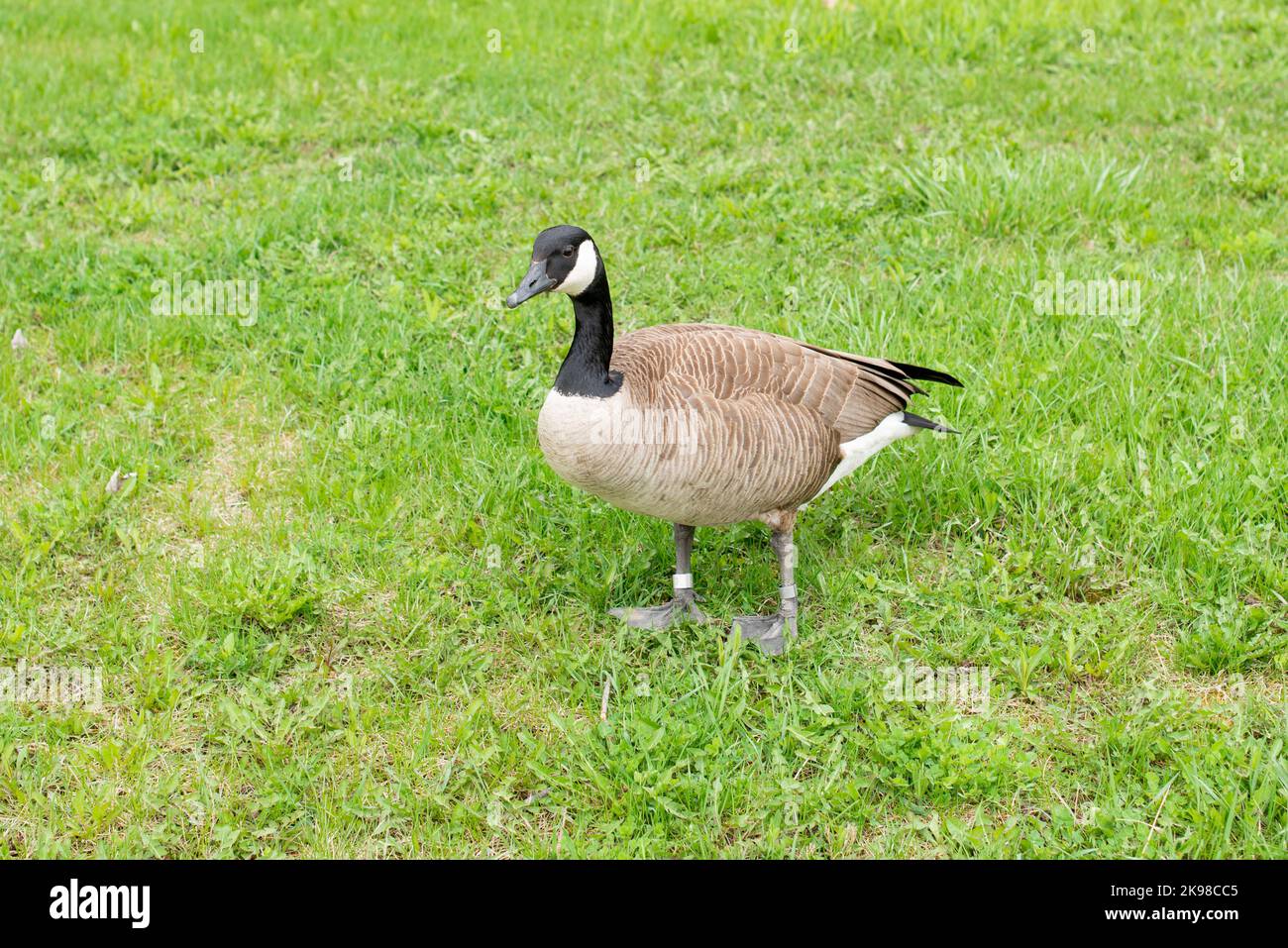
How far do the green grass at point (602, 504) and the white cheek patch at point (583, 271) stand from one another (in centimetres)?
128

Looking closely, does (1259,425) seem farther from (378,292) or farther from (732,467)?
(378,292)

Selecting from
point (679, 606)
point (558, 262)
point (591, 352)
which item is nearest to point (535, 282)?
point (558, 262)

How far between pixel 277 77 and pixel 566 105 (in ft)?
7.06

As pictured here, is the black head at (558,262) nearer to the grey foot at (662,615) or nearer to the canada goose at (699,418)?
the canada goose at (699,418)

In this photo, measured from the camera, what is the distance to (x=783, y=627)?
175 inches

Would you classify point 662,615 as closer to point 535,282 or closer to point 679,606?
point 679,606

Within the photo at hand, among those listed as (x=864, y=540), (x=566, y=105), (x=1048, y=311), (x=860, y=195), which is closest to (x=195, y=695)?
(x=864, y=540)

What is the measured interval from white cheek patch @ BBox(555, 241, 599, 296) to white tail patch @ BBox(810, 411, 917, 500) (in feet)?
3.78

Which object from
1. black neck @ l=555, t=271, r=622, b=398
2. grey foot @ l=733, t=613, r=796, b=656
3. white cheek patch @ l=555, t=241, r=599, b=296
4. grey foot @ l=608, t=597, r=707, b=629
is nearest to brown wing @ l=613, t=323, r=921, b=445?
black neck @ l=555, t=271, r=622, b=398

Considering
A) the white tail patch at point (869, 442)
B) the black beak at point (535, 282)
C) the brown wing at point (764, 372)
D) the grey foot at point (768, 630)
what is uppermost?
the black beak at point (535, 282)

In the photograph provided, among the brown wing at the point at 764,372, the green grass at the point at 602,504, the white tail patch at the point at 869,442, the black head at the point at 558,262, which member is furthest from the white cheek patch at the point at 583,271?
the green grass at the point at 602,504

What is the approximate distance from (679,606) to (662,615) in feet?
0.24

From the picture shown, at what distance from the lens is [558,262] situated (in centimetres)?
388

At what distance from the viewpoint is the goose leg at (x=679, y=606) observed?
4.54m
